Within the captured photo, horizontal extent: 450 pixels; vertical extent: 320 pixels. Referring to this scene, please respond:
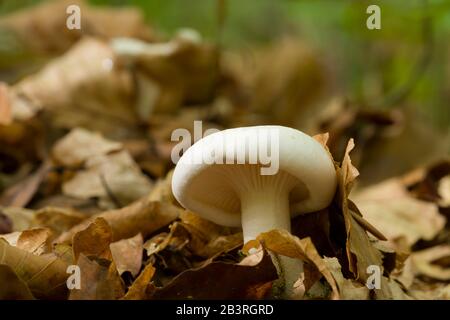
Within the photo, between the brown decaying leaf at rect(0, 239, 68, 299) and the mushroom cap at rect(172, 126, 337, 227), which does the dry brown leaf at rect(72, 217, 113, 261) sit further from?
the mushroom cap at rect(172, 126, 337, 227)

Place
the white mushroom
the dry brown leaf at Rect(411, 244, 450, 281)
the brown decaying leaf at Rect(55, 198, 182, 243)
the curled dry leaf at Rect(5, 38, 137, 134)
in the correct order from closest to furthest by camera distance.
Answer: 1. the white mushroom
2. the brown decaying leaf at Rect(55, 198, 182, 243)
3. the dry brown leaf at Rect(411, 244, 450, 281)
4. the curled dry leaf at Rect(5, 38, 137, 134)

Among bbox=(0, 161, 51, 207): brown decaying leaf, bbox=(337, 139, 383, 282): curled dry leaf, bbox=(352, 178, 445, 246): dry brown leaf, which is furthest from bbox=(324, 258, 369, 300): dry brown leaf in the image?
bbox=(0, 161, 51, 207): brown decaying leaf

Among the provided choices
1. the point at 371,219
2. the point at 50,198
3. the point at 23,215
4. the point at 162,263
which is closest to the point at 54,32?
the point at 50,198

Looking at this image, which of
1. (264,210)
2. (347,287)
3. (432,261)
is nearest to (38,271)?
(264,210)

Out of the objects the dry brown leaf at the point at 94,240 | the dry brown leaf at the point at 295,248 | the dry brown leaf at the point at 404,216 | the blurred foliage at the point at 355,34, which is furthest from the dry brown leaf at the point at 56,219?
the blurred foliage at the point at 355,34

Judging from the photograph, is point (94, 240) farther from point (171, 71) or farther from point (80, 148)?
point (171, 71)
